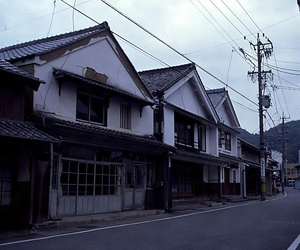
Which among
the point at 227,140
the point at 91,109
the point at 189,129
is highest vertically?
the point at 227,140

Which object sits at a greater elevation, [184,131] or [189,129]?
[189,129]

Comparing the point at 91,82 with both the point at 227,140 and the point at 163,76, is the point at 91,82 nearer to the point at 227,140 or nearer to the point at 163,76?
the point at 163,76

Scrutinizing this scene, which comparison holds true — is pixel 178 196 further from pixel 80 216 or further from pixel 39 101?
pixel 39 101

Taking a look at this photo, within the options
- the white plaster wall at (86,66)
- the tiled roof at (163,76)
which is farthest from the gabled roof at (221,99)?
the white plaster wall at (86,66)

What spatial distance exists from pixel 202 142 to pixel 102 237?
1790 centimetres

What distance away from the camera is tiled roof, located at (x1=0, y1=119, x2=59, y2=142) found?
11.1m

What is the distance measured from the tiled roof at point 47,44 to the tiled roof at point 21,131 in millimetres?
2828

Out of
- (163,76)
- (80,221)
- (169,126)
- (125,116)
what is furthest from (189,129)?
(80,221)

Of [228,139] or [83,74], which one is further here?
[228,139]

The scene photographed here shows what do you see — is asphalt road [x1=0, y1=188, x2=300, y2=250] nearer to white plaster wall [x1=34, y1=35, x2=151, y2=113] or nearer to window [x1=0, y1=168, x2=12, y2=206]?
window [x1=0, y1=168, x2=12, y2=206]

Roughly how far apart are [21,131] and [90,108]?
5.36 meters

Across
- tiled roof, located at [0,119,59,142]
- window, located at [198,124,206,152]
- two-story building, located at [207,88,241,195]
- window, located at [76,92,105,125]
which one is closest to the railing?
window, located at [198,124,206,152]

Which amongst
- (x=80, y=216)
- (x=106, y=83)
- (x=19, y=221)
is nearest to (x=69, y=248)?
(x=19, y=221)

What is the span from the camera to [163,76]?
968 inches
